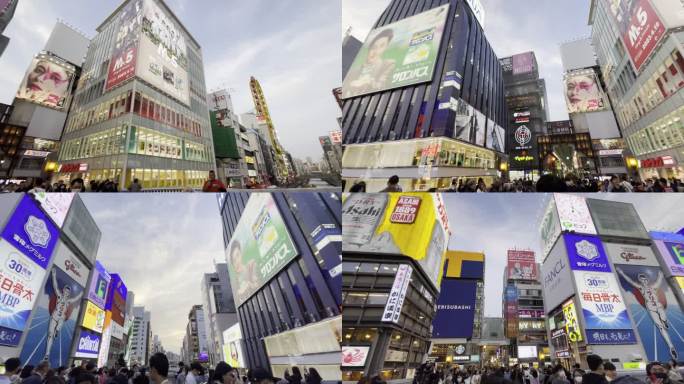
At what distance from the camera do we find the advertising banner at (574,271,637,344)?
11.5 m

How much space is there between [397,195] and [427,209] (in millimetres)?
867

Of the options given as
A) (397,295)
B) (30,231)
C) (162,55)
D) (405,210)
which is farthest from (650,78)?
(162,55)

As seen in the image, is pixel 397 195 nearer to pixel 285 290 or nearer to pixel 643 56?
pixel 285 290

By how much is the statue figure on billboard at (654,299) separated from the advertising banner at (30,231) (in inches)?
663

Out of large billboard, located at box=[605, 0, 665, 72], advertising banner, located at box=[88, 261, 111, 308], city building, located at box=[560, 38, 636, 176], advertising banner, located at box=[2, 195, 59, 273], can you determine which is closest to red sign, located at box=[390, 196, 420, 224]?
advertising banner, located at box=[2, 195, 59, 273]

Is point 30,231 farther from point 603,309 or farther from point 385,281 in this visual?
point 603,309

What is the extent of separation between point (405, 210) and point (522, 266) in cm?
6039

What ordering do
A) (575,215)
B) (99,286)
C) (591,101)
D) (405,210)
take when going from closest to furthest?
(405,210)
(575,215)
(99,286)
(591,101)

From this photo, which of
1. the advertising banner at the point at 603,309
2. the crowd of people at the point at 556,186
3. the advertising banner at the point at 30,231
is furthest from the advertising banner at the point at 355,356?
the advertising banner at the point at 603,309

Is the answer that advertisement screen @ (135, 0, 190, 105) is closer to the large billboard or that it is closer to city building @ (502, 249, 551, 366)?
the large billboard

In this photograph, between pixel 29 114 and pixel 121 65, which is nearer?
pixel 121 65

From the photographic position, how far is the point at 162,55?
30688 mm

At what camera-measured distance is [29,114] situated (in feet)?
123

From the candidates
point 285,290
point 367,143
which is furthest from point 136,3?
point 285,290
